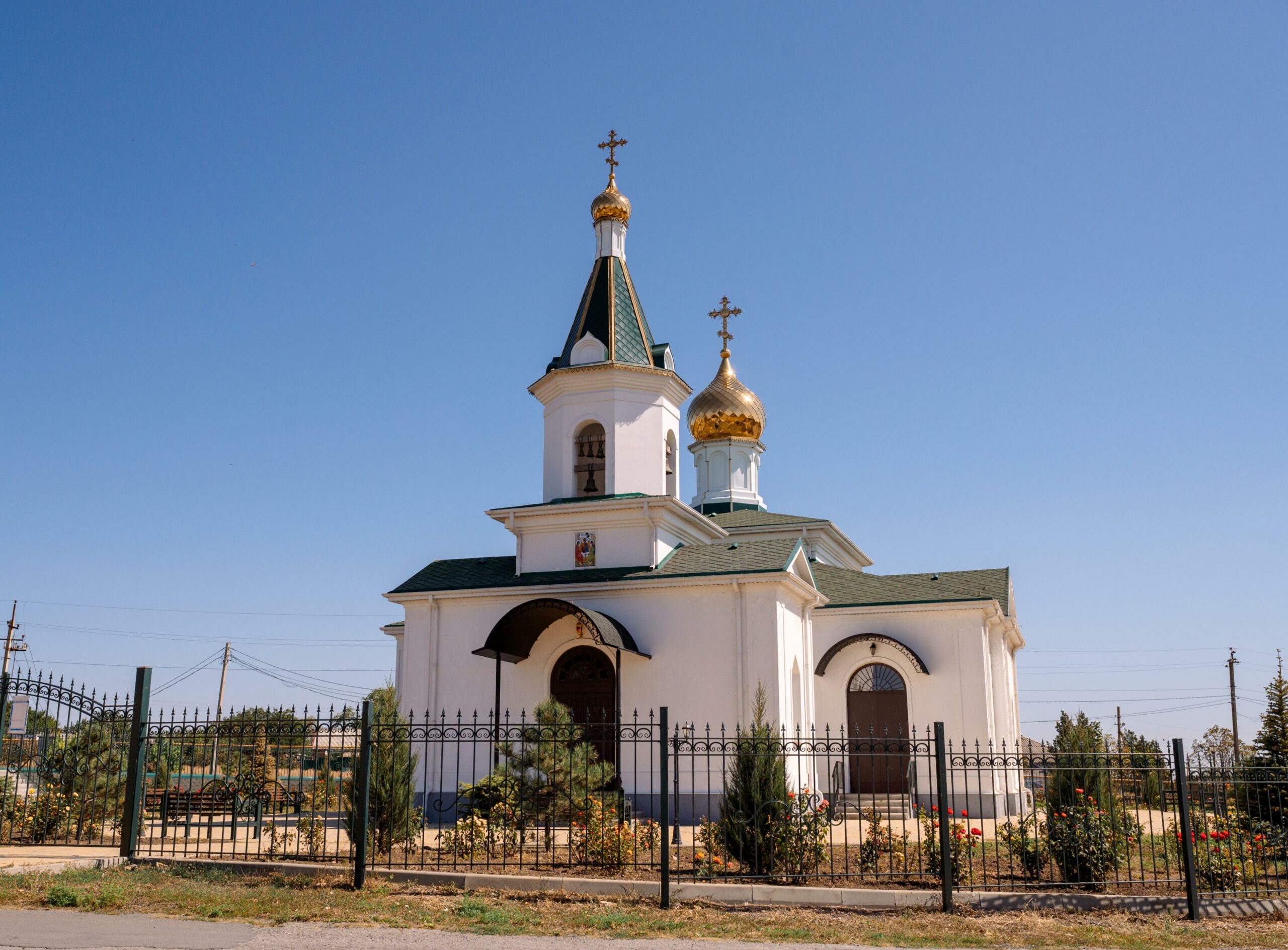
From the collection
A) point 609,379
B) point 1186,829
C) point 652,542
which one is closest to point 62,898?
point 1186,829

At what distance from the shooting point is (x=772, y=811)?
1047 cm

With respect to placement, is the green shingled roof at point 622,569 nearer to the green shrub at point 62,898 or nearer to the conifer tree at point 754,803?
the conifer tree at point 754,803

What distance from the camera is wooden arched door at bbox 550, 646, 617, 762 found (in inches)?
691

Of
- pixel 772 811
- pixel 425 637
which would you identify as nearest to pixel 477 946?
pixel 772 811

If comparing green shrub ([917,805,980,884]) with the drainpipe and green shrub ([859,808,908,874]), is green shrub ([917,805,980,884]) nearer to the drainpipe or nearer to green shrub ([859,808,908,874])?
green shrub ([859,808,908,874])

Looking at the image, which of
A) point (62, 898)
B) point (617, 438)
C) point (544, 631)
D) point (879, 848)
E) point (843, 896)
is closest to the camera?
point (62, 898)

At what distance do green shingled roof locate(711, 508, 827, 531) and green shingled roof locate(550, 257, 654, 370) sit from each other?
19.8ft

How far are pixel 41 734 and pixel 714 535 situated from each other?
12.1 metres

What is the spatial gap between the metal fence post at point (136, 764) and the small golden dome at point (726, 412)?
1719cm

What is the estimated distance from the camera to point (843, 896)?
9359mm

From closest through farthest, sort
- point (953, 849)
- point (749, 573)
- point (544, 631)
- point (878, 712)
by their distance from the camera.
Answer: point (953, 849), point (749, 573), point (544, 631), point (878, 712)

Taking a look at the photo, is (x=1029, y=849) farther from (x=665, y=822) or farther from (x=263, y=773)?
(x=263, y=773)

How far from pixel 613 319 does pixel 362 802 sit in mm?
11443

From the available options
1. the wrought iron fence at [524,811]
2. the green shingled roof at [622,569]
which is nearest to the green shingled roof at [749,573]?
the green shingled roof at [622,569]
